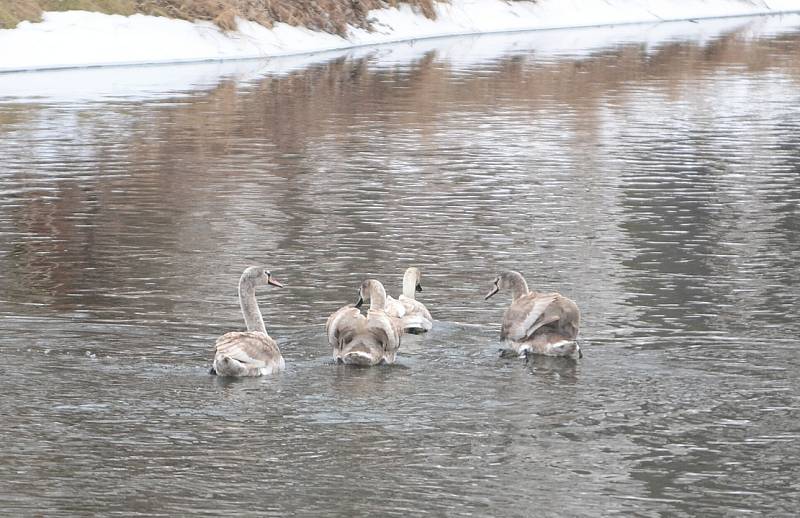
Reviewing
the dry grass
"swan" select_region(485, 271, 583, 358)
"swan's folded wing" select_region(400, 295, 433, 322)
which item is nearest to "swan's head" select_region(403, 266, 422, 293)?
"swan's folded wing" select_region(400, 295, 433, 322)

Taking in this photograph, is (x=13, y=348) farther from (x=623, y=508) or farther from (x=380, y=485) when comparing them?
(x=623, y=508)

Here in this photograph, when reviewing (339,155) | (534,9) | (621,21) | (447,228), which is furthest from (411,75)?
(621,21)

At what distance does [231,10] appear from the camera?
180 feet

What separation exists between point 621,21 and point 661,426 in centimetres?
7356

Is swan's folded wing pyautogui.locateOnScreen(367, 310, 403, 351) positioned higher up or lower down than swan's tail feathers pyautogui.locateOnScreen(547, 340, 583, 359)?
higher up

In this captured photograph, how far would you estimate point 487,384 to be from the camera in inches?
480

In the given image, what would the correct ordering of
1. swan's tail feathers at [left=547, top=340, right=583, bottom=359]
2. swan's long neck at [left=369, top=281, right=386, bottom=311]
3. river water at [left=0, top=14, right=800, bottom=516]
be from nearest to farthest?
river water at [left=0, top=14, right=800, bottom=516], swan's tail feathers at [left=547, top=340, right=583, bottom=359], swan's long neck at [left=369, top=281, right=386, bottom=311]

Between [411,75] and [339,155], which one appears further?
[411,75]

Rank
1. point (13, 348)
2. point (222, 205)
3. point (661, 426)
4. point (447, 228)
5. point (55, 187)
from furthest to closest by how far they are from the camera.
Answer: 1. point (55, 187)
2. point (222, 205)
3. point (447, 228)
4. point (13, 348)
5. point (661, 426)

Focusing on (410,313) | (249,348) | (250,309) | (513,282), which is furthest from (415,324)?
(249,348)

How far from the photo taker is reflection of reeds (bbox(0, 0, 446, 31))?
50.3m

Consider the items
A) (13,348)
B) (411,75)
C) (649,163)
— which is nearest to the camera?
(13,348)

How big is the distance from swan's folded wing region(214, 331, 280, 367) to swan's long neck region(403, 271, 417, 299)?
8.50 ft

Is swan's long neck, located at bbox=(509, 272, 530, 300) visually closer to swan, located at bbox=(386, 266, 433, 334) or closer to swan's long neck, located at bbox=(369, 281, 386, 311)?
swan, located at bbox=(386, 266, 433, 334)
